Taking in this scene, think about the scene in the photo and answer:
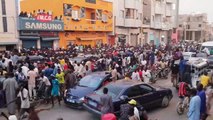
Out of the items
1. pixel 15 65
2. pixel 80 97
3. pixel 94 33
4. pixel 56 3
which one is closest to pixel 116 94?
pixel 80 97

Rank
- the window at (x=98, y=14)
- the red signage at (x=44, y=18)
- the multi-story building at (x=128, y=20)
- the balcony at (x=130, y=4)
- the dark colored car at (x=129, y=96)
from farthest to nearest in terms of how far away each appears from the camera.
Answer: the balcony at (x=130, y=4) → the multi-story building at (x=128, y=20) → the window at (x=98, y=14) → the red signage at (x=44, y=18) → the dark colored car at (x=129, y=96)

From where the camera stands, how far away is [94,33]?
3491 centimetres

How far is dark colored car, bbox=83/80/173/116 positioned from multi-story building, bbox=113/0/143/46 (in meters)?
28.2

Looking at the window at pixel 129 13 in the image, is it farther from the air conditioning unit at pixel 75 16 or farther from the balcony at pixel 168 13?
the balcony at pixel 168 13

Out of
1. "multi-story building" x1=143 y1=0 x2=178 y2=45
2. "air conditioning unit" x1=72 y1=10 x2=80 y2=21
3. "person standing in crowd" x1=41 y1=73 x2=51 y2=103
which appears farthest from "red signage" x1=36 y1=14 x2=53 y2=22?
"multi-story building" x1=143 y1=0 x2=178 y2=45

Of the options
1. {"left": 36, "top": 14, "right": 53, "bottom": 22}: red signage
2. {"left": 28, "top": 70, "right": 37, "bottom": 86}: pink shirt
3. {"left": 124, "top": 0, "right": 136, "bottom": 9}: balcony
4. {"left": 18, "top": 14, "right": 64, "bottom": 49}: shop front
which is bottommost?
{"left": 28, "top": 70, "right": 37, "bottom": 86}: pink shirt

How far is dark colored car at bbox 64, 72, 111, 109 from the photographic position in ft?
35.7

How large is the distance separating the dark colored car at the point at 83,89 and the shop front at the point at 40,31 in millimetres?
13702

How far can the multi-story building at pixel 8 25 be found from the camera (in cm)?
2177

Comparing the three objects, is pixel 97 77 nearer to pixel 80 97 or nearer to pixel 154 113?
pixel 80 97

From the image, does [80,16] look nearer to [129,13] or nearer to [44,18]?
[44,18]

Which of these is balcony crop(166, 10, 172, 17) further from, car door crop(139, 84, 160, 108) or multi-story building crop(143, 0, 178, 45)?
car door crop(139, 84, 160, 108)

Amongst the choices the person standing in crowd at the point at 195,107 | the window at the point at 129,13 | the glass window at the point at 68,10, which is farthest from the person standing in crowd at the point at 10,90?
the window at the point at 129,13

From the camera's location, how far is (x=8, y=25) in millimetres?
22328
